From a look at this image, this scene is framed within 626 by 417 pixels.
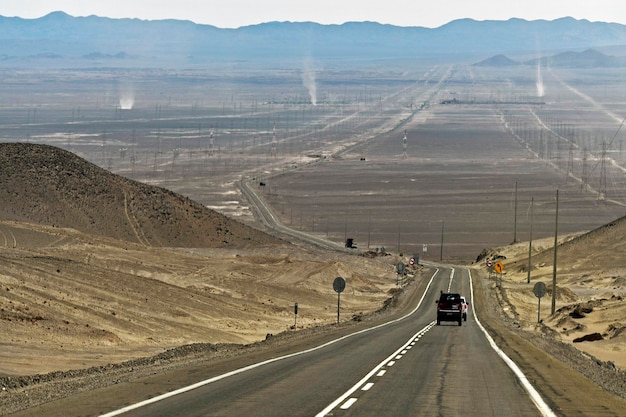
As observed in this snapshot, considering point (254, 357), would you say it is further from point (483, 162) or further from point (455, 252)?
point (483, 162)

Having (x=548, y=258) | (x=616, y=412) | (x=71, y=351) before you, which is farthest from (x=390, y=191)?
(x=616, y=412)

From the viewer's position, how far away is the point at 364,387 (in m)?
19.4

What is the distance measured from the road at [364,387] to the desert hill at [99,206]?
62.9 m

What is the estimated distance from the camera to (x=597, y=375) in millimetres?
25156

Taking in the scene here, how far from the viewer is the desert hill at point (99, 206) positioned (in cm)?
9144

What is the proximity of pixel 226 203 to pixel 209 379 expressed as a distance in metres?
115

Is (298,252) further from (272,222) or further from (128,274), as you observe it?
(128,274)

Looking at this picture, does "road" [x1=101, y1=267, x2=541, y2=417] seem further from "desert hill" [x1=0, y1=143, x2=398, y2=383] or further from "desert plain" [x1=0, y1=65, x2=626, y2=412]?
"desert hill" [x1=0, y1=143, x2=398, y2=383]

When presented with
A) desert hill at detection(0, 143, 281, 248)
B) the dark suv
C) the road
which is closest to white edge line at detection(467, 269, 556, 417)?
the road

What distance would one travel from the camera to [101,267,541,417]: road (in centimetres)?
1620

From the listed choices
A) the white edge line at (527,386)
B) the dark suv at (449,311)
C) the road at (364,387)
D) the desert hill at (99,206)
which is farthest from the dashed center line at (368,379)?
the desert hill at (99,206)

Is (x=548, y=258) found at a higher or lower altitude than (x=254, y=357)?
lower

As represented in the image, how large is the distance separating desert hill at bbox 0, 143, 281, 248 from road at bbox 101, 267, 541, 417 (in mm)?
62894

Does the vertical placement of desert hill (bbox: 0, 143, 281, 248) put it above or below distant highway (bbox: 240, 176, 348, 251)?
above
